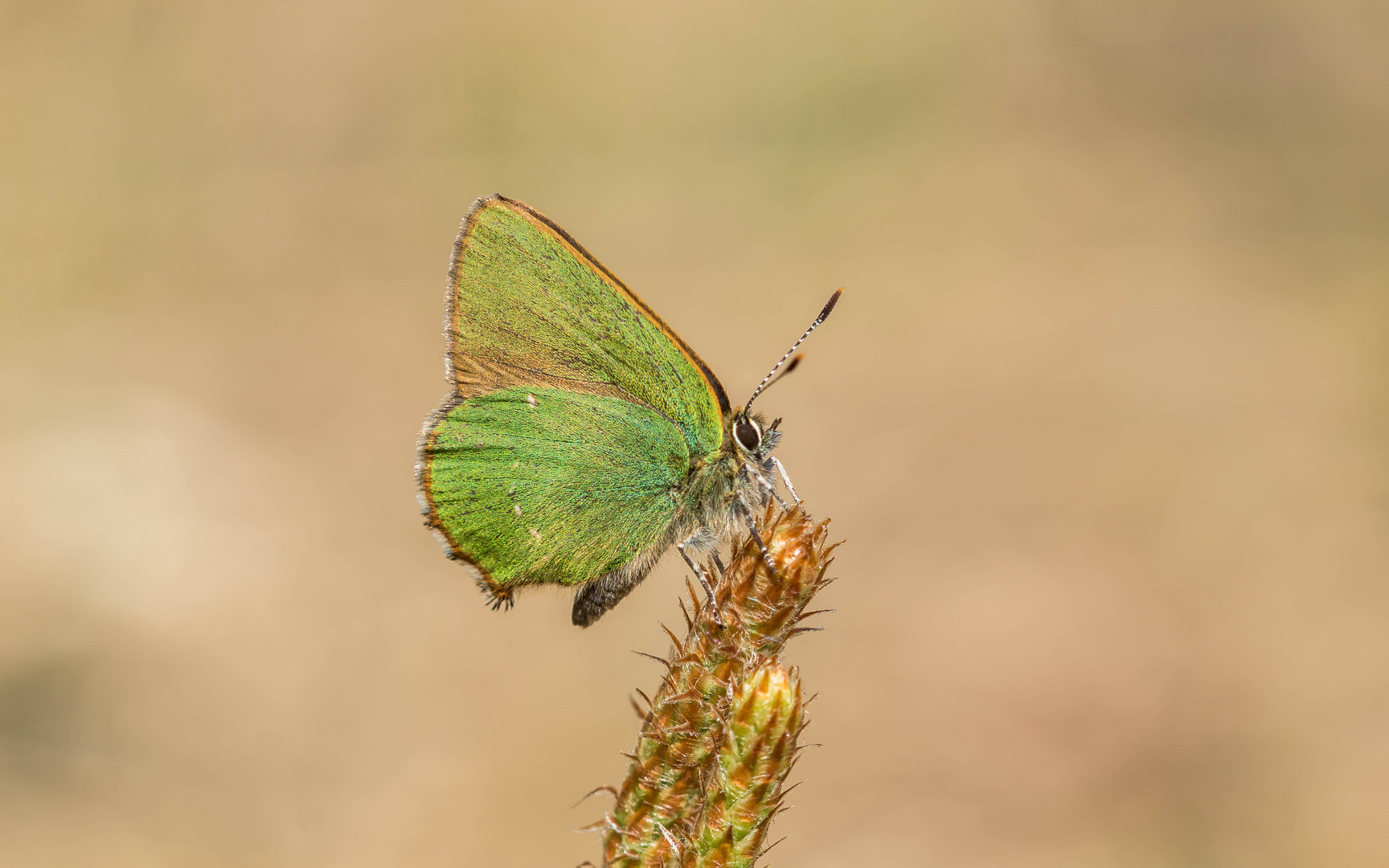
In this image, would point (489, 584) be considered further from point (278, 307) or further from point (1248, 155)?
point (1248, 155)

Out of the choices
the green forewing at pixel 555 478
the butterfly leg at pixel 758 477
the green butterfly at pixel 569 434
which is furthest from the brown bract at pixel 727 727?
the green forewing at pixel 555 478

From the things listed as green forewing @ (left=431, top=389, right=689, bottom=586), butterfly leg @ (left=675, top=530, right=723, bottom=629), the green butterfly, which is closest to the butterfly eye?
the green butterfly

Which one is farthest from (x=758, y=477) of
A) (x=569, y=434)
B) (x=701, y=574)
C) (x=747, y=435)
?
(x=569, y=434)

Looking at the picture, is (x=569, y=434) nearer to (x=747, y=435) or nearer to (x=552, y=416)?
(x=552, y=416)

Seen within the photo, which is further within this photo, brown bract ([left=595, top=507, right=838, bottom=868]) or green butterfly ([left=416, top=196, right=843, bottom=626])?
green butterfly ([left=416, top=196, right=843, bottom=626])

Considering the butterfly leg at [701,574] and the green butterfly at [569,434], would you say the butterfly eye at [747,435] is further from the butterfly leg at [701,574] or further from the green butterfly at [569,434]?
the butterfly leg at [701,574]

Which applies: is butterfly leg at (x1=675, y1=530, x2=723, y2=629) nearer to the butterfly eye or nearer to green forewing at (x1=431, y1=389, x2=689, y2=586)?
green forewing at (x1=431, y1=389, x2=689, y2=586)
